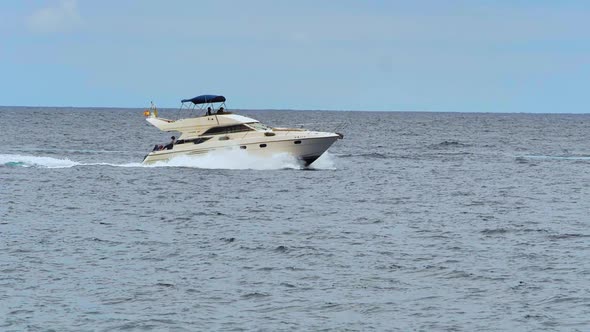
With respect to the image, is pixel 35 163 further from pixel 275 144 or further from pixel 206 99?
pixel 275 144

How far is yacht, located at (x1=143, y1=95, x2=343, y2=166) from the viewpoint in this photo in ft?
159

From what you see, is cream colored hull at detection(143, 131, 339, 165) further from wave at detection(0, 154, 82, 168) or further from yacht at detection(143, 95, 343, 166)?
wave at detection(0, 154, 82, 168)

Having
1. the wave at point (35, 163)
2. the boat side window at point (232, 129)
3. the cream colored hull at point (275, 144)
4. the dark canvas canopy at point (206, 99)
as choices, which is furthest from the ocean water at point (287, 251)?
the wave at point (35, 163)

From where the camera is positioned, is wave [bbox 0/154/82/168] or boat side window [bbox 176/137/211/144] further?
wave [bbox 0/154/82/168]

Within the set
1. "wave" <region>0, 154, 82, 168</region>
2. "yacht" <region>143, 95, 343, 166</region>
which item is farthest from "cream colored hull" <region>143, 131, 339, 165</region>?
"wave" <region>0, 154, 82, 168</region>

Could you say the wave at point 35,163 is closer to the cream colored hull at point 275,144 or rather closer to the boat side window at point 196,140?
the boat side window at point 196,140

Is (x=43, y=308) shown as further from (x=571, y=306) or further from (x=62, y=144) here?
(x=62, y=144)

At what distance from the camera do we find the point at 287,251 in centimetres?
2567

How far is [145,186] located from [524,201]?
Answer: 1534 centimetres

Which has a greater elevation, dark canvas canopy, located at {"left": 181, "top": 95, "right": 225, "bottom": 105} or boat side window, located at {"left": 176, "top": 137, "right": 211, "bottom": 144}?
dark canvas canopy, located at {"left": 181, "top": 95, "right": 225, "bottom": 105}

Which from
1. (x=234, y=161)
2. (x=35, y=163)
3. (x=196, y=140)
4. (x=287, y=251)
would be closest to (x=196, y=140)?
(x=196, y=140)

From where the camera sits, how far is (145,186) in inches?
1693

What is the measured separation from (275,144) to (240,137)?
1.71 m

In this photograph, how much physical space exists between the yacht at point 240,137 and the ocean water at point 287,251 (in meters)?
0.83
